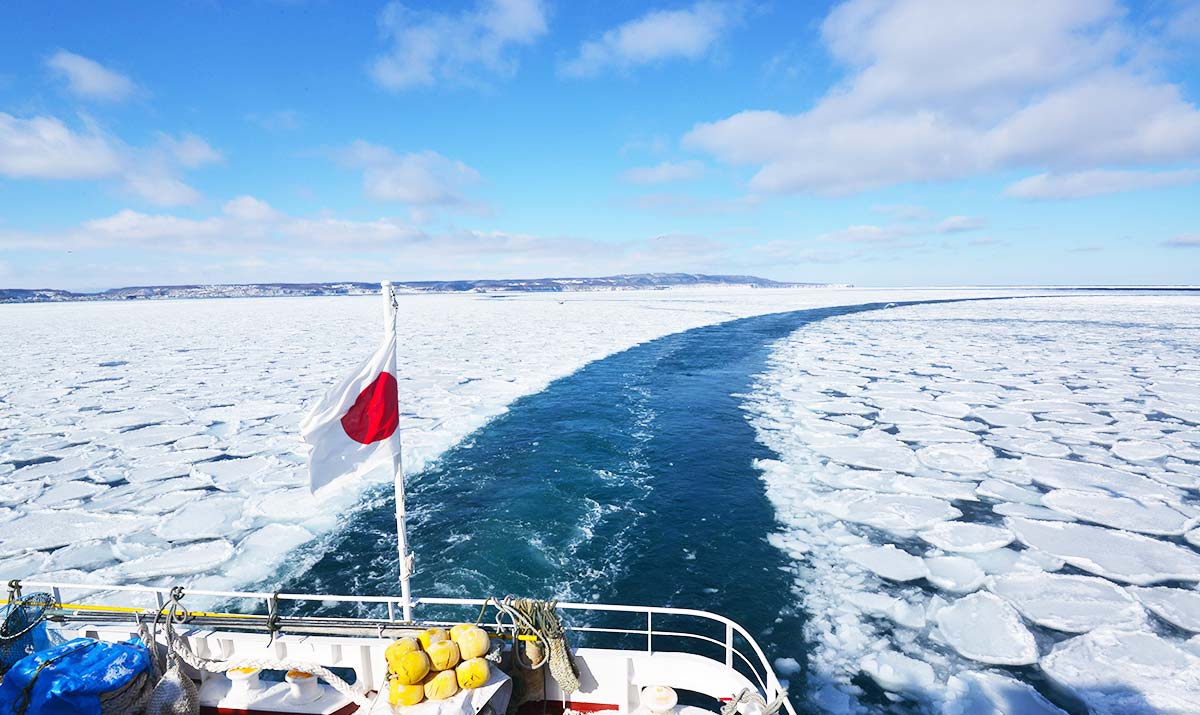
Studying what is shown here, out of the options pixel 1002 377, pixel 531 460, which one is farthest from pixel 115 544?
pixel 1002 377

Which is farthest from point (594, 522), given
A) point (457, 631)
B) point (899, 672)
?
point (457, 631)

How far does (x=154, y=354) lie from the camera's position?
2545 centimetres

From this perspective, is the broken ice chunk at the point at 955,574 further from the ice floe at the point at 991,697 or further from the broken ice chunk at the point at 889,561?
the ice floe at the point at 991,697

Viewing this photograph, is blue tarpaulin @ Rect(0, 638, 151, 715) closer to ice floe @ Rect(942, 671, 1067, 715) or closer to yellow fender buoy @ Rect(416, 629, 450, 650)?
yellow fender buoy @ Rect(416, 629, 450, 650)

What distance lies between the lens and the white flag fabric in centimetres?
364

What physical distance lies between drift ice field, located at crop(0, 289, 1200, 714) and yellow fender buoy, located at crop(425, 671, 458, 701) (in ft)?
11.0

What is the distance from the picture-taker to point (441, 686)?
3.30 meters

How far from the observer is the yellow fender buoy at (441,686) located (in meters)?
3.28

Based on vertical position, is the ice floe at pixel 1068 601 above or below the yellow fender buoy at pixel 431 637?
below

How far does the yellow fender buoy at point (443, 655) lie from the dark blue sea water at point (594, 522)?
10.5 ft

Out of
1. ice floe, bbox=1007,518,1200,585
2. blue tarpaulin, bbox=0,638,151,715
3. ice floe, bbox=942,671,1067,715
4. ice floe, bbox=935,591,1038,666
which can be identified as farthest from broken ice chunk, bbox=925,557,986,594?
blue tarpaulin, bbox=0,638,151,715

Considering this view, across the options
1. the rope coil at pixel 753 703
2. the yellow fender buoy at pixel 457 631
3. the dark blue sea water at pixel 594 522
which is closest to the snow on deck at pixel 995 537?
the dark blue sea water at pixel 594 522

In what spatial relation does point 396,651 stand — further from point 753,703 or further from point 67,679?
point 753,703

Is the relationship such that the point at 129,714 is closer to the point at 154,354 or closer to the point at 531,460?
the point at 531,460
